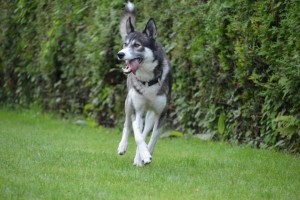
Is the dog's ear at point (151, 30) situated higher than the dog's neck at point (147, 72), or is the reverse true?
the dog's ear at point (151, 30)

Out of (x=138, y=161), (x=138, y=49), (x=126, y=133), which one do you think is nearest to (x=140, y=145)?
(x=138, y=161)

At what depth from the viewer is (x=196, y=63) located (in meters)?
9.81

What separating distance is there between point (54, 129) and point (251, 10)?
4.70 meters

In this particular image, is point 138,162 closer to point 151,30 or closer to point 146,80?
point 146,80

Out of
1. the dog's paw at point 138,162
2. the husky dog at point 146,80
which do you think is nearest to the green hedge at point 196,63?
the husky dog at point 146,80

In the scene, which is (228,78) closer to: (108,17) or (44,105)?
(108,17)

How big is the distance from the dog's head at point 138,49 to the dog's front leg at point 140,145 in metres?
0.58

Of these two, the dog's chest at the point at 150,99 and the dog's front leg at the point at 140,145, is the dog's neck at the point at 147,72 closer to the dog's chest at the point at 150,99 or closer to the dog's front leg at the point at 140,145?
the dog's chest at the point at 150,99

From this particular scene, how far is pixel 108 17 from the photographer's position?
38.8ft

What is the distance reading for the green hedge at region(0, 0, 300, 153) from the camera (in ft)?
26.7

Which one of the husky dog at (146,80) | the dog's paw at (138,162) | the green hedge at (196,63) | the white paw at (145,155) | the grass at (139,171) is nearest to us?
the grass at (139,171)

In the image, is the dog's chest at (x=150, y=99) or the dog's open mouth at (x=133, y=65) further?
the dog's chest at (x=150, y=99)

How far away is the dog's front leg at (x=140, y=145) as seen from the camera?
6.80 m

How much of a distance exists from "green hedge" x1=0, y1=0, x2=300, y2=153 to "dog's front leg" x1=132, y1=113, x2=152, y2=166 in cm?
188
